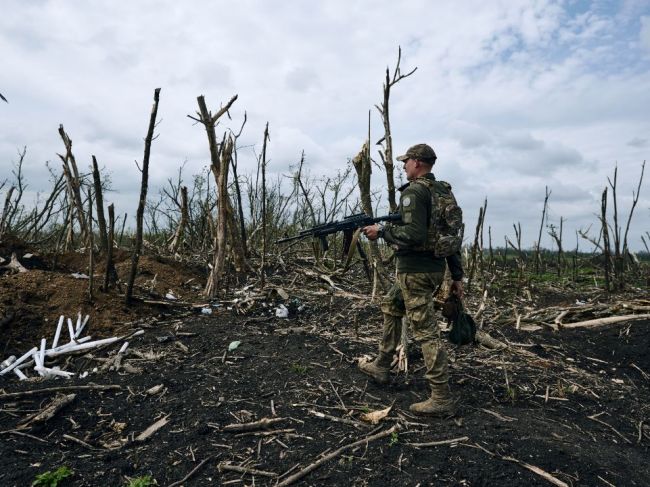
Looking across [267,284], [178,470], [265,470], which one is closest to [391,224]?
[265,470]

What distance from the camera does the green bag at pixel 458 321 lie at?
434cm

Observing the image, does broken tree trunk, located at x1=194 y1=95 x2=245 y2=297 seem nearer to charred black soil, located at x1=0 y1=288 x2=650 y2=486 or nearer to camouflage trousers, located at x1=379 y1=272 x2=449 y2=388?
charred black soil, located at x1=0 y1=288 x2=650 y2=486

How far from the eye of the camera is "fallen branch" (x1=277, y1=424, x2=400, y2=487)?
123 inches

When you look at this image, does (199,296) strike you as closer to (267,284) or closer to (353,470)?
(267,284)

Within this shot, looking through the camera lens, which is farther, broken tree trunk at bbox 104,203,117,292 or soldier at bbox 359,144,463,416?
broken tree trunk at bbox 104,203,117,292

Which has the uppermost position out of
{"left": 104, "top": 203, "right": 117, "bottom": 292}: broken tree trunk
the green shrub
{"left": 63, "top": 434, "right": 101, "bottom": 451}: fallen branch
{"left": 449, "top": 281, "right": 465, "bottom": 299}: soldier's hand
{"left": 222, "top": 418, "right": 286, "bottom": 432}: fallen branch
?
{"left": 104, "top": 203, "right": 117, "bottom": 292}: broken tree trunk

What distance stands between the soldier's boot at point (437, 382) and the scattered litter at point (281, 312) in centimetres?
317

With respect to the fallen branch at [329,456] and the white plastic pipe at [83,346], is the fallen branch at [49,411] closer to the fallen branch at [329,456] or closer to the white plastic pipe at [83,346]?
the white plastic pipe at [83,346]

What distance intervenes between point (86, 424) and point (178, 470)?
1.23 m

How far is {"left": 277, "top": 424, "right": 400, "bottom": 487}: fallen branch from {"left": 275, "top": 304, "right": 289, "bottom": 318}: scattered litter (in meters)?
3.32

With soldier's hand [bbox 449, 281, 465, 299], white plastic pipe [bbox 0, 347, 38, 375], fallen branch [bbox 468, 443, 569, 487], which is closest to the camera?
fallen branch [bbox 468, 443, 569, 487]

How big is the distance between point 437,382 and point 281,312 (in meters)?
3.31

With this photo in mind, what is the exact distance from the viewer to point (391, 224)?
4020 mm

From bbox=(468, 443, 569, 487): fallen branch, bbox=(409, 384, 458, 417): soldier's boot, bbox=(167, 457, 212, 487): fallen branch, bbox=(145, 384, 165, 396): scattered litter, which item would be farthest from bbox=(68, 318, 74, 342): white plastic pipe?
bbox=(468, 443, 569, 487): fallen branch
